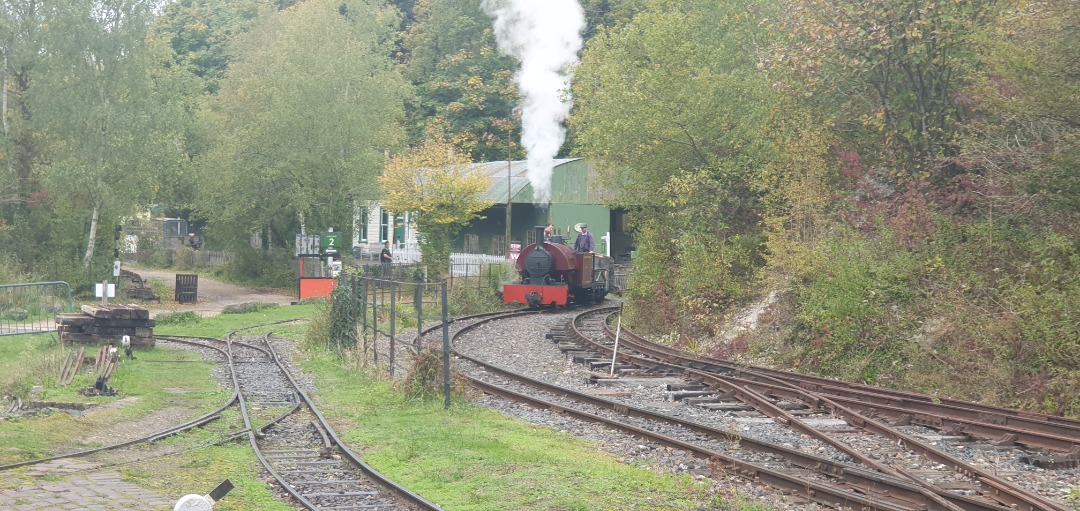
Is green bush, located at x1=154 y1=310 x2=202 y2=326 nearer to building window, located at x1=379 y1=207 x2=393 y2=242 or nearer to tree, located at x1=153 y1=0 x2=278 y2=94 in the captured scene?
building window, located at x1=379 y1=207 x2=393 y2=242

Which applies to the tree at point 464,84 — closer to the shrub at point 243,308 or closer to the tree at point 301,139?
the tree at point 301,139

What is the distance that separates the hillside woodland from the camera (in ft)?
49.0

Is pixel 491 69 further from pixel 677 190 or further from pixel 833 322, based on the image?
pixel 833 322

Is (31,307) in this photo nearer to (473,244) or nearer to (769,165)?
(769,165)

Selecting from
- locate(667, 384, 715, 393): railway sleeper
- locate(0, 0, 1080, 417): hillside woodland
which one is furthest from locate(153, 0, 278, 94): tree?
locate(667, 384, 715, 393): railway sleeper

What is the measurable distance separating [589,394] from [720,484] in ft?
17.8

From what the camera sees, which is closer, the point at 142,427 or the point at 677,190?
the point at 142,427

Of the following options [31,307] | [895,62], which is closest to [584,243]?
[895,62]

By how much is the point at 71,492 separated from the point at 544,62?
31.3 meters

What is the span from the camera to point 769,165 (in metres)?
20.4

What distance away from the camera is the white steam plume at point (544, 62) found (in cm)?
3794

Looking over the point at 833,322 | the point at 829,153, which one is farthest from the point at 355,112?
the point at 833,322

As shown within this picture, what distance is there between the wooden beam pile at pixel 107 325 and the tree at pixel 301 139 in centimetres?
2026

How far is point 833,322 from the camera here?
16.7 m
